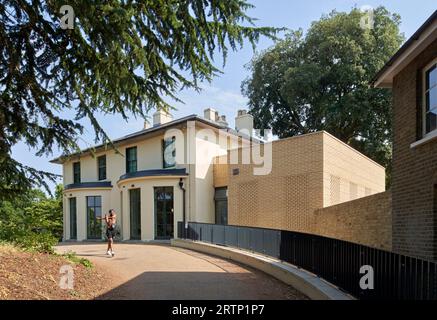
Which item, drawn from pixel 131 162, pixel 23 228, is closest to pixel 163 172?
pixel 131 162

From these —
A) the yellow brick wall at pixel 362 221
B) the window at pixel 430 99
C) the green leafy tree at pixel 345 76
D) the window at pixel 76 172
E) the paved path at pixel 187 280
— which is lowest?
the paved path at pixel 187 280

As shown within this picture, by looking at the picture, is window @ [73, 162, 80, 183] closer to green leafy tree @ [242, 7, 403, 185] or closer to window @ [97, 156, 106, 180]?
window @ [97, 156, 106, 180]

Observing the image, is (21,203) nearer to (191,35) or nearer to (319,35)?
(191,35)

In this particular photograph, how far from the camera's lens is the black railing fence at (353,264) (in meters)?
5.14

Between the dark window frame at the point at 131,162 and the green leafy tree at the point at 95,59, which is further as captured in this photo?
the dark window frame at the point at 131,162

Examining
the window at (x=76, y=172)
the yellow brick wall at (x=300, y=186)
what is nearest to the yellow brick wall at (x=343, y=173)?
the yellow brick wall at (x=300, y=186)

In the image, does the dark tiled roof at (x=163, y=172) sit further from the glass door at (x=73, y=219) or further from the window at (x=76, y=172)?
the window at (x=76, y=172)

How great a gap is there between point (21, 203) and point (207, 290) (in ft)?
14.4

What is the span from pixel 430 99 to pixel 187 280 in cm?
655

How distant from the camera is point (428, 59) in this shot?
27.6ft

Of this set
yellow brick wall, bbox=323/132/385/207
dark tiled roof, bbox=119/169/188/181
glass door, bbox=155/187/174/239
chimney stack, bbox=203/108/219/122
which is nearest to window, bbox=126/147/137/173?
dark tiled roof, bbox=119/169/188/181

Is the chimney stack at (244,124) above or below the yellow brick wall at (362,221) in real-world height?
above

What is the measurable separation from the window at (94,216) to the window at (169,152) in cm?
617

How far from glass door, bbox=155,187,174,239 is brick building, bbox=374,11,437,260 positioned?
14.4m
